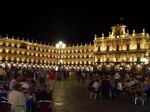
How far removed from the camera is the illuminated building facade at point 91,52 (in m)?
82.0

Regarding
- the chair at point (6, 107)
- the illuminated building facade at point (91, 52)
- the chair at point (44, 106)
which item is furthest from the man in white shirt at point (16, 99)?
the illuminated building facade at point (91, 52)

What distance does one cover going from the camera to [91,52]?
339 feet

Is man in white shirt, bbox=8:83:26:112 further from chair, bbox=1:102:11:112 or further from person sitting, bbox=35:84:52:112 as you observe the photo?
person sitting, bbox=35:84:52:112

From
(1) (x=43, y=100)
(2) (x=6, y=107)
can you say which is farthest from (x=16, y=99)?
(1) (x=43, y=100)

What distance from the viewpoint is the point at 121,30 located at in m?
89.4

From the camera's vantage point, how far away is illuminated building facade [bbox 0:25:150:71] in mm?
82000

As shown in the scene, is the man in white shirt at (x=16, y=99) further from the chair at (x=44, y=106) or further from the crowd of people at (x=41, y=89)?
the chair at (x=44, y=106)

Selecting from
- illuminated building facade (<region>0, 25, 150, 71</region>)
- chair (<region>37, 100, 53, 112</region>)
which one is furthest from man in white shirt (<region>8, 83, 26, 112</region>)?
illuminated building facade (<region>0, 25, 150, 71</region>)

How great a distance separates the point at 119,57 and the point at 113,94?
67231 mm

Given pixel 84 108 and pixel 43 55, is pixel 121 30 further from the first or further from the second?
pixel 84 108

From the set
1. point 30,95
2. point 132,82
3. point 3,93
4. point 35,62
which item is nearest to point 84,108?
point 30,95

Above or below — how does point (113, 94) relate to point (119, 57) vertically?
below

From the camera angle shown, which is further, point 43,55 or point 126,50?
point 43,55

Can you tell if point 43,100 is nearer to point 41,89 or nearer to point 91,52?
point 41,89
